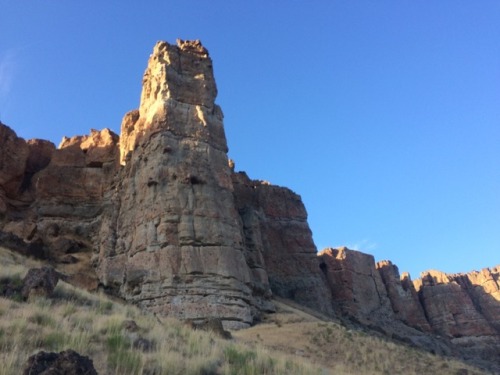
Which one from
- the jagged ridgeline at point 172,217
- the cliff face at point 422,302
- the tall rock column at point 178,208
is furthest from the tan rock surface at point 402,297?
the tall rock column at point 178,208

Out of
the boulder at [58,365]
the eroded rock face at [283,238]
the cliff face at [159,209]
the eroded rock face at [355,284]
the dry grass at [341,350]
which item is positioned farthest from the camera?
the eroded rock face at [355,284]

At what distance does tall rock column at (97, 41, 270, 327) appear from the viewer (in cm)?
2677

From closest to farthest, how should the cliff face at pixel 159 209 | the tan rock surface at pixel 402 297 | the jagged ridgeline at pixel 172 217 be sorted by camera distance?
the cliff face at pixel 159 209, the jagged ridgeline at pixel 172 217, the tan rock surface at pixel 402 297

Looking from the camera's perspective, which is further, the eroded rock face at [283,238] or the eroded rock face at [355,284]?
the eroded rock face at [355,284]

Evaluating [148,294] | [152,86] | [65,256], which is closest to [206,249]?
[148,294]

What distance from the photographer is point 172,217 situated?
29.1 m

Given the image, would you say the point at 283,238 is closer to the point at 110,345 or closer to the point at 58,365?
the point at 110,345

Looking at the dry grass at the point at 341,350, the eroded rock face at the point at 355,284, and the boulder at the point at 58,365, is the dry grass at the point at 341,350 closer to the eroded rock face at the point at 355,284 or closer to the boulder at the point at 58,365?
the boulder at the point at 58,365

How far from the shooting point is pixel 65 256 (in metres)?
34.0

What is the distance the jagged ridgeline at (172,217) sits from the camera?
2767 cm

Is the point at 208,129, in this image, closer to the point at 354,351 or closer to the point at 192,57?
the point at 192,57

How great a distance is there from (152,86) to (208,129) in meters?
5.77

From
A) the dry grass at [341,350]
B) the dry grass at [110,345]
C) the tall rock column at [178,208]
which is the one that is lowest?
the dry grass at [110,345]

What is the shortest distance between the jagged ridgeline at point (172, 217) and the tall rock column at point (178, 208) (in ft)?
0.24
